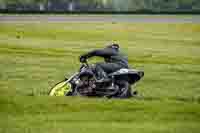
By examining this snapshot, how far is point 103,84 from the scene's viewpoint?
636 centimetres

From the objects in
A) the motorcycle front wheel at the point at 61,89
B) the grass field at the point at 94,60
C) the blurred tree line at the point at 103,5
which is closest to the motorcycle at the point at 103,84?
the motorcycle front wheel at the point at 61,89

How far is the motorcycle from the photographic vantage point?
637 cm

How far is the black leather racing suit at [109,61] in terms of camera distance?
6422 millimetres

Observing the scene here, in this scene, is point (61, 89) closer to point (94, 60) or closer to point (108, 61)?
point (94, 60)

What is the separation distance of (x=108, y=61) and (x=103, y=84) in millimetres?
346

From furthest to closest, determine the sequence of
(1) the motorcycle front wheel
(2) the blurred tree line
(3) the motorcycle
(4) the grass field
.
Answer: (2) the blurred tree line < (1) the motorcycle front wheel < (3) the motorcycle < (4) the grass field

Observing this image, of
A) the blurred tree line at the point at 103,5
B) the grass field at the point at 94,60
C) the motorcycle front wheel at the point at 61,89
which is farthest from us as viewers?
the blurred tree line at the point at 103,5

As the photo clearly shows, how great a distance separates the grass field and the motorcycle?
11 centimetres

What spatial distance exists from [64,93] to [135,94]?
2.52 feet

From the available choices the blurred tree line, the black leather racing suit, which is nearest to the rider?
the black leather racing suit

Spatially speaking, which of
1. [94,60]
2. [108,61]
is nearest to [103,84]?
[108,61]

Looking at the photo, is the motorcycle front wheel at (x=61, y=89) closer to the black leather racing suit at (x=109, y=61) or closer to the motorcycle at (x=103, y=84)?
the motorcycle at (x=103, y=84)

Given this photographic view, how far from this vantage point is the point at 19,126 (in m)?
5.45

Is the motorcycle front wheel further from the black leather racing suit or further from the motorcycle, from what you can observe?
the black leather racing suit
